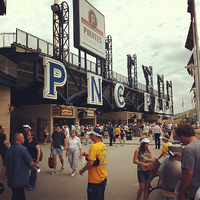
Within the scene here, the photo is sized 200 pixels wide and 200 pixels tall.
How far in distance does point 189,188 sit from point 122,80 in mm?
38144

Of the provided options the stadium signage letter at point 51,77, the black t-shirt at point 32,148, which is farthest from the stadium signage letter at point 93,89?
the black t-shirt at point 32,148

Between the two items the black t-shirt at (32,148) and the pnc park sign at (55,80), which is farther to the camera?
the pnc park sign at (55,80)

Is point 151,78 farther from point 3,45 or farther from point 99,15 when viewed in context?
point 3,45

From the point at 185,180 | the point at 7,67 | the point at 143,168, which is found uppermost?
the point at 7,67

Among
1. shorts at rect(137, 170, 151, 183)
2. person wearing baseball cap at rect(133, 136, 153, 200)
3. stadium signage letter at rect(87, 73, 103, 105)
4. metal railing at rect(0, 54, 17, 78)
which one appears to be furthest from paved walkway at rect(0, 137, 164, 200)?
stadium signage letter at rect(87, 73, 103, 105)

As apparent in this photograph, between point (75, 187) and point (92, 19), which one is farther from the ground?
point (92, 19)

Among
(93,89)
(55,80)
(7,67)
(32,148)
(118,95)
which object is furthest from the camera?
(118,95)

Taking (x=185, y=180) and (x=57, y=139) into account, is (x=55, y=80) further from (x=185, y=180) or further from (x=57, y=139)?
(x=185, y=180)

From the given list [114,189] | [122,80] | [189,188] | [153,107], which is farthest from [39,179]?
[153,107]

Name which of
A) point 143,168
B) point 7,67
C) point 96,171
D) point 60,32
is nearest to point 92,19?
point 60,32

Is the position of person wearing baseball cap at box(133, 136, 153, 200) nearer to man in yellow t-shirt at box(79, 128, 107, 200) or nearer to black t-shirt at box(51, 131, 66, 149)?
man in yellow t-shirt at box(79, 128, 107, 200)

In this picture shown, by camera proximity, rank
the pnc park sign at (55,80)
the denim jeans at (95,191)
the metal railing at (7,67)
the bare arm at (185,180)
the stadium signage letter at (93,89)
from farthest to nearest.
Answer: the stadium signage letter at (93,89)
the pnc park sign at (55,80)
the metal railing at (7,67)
the denim jeans at (95,191)
the bare arm at (185,180)

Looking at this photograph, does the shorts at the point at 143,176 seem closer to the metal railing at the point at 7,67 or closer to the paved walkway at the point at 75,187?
the paved walkway at the point at 75,187

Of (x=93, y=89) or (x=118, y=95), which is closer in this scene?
(x=93, y=89)
